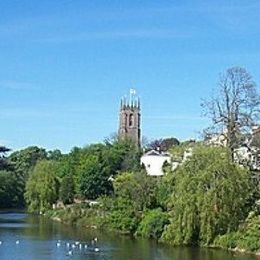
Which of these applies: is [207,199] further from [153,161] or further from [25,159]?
[25,159]

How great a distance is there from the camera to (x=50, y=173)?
233ft

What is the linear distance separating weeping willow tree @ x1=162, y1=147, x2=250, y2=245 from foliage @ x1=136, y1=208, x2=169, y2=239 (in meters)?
3.00

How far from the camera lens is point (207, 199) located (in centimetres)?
3909

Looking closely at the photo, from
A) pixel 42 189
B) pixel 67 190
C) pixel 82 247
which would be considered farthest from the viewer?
pixel 42 189

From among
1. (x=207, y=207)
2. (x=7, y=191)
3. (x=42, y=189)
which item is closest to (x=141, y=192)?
(x=207, y=207)

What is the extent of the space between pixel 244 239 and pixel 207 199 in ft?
10.0

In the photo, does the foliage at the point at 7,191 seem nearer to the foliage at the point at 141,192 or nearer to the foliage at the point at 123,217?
the foliage at the point at 123,217

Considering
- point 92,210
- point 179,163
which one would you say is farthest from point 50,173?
point 179,163

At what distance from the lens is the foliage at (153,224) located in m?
44.2

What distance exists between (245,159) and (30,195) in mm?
32752

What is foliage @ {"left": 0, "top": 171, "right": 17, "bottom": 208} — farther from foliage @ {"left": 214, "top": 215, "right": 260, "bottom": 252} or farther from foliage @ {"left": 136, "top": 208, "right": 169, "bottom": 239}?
foliage @ {"left": 214, "top": 215, "right": 260, "bottom": 252}

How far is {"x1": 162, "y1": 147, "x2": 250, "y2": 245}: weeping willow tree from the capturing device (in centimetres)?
3903

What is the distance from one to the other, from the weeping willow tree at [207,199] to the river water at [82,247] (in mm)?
1279

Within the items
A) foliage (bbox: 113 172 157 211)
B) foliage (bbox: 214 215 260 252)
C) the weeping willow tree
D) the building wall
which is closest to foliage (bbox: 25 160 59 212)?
the building wall
